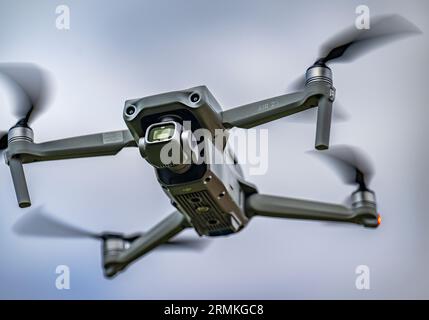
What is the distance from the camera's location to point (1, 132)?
2936 millimetres

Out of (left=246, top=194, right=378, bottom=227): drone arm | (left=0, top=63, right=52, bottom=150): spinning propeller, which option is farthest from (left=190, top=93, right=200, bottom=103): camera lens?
(left=246, top=194, right=378, bottom=227): drone arm

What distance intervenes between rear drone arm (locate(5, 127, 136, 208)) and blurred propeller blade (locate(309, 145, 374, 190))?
0.67 m

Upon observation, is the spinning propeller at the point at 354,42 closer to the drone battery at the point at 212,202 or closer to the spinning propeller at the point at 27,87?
the drone battery at the point at 212,202

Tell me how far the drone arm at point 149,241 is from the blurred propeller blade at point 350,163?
19.8 inches

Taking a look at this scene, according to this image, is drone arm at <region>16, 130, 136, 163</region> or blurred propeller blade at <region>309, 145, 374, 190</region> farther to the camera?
blurred propeller blade at <region>309, 145, 374, 190</region>

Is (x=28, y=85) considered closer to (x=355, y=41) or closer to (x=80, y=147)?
(x=80, y=147)

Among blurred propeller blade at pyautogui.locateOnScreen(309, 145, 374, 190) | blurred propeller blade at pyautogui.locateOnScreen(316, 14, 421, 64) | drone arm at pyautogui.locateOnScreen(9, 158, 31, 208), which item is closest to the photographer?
blurred propeller blade at pyautogui.locateOnScreen(316, 14, 421, 64)

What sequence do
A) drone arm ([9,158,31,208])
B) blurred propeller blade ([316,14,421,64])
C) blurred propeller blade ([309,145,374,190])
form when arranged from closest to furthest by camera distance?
blurred propeller blade ([316,14,421,64]) < drone arm ([9,158,31,208]) < blurred propeller blade ([309,145,374,190])

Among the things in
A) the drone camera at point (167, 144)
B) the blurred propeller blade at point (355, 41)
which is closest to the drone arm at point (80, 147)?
the drone camera at point (167, 144)

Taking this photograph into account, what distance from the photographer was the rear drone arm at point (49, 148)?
108 inches

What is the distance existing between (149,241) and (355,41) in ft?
3.49

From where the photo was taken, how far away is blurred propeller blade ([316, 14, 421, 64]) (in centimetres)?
263

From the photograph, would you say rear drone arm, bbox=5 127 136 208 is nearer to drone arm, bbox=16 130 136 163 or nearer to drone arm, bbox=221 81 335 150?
drone arm, bbox=16 130 136 163
